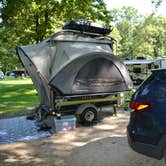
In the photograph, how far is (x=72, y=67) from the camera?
746 cm

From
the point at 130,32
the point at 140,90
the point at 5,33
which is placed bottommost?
the point at 140,90

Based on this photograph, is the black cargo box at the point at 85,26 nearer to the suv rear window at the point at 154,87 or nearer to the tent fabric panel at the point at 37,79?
the tent fabric panel at the point at 37,79

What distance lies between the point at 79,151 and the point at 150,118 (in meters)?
2.24

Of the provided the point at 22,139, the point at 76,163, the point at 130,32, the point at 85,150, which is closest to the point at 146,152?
the point at 76,163

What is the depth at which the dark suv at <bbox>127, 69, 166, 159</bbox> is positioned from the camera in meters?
3.73

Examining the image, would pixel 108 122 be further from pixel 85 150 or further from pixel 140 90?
pixel 140 90

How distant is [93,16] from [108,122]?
1124cm

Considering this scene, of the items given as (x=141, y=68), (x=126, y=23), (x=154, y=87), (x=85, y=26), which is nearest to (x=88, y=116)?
(x=85, y=26)

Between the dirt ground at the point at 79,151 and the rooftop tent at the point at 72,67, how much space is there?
50.6 inches

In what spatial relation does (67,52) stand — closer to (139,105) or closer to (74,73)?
(74,73)

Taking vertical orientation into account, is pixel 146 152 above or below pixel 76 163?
above

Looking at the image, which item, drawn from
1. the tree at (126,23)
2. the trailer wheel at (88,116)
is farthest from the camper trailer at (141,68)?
the tree at (126,23)

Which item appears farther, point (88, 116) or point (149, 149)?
point (88, 116)

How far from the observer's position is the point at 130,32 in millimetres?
53906
